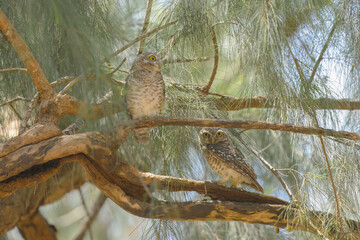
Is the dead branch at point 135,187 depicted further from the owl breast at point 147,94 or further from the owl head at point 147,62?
the owl head at point 147,62

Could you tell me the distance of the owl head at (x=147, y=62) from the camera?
7.30 feet

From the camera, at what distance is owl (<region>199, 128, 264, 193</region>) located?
7.86 ft

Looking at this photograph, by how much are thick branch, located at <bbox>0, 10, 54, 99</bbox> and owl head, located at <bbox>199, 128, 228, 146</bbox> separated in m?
1.20

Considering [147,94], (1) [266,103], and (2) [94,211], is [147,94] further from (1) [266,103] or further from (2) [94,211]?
(2) [94,211]

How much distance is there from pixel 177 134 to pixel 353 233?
0.98 metres

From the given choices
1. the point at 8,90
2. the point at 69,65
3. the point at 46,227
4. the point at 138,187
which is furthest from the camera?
the point at 46,227

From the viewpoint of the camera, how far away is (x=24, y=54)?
55.1 inches

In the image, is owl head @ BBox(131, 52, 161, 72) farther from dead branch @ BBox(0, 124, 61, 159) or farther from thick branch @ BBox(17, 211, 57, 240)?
thick branch @ BBox(17, 211, 57, 240)

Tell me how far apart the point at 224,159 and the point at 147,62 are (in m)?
0.78

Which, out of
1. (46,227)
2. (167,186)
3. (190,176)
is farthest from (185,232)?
(46,227)

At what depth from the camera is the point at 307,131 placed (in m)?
1.54

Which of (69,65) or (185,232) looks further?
(185,232)

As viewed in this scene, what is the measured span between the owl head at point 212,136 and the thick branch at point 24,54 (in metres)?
1.20

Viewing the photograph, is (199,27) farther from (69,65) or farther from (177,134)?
(69,65)
